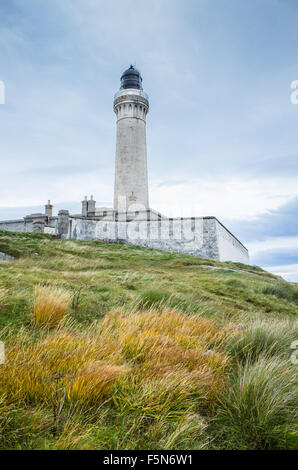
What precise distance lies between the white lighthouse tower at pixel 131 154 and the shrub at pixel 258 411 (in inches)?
1188

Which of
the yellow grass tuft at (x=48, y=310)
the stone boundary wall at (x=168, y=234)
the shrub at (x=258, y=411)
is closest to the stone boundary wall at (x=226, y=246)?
the stone boundary wall at (x=168, y=234)

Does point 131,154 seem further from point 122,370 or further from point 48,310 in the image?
point 122,370

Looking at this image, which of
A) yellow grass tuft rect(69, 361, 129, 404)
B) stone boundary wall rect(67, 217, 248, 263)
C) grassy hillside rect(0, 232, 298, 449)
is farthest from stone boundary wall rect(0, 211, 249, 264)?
yellow grass tuft rect(69, 361, 129, 404)

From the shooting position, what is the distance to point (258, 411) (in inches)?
86.3

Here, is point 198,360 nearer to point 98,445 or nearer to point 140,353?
point 140,353

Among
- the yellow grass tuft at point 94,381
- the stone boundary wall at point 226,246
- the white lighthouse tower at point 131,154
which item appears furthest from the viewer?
the white lighthouse tower at point 131,154

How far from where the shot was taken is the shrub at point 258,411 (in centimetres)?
212

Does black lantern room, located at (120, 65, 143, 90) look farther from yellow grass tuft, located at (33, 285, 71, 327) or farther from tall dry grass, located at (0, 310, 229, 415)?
tall dry grass, located at (0, 310, 229, 415)

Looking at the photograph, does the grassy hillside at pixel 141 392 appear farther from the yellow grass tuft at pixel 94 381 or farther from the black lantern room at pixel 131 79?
the black lantern room at pixel 131 79

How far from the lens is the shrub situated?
2.12 meters

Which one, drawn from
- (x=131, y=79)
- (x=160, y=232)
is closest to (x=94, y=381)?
(x=160, y=232)

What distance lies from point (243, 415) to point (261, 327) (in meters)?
1.96

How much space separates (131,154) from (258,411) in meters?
32.6
